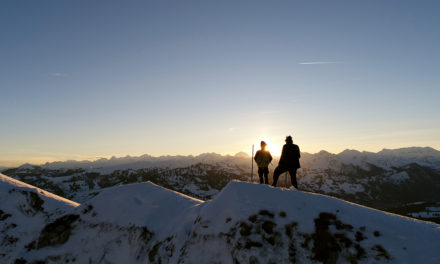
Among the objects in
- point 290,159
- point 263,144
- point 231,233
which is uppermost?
point 263,144

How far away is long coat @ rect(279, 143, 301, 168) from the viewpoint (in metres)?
15.8

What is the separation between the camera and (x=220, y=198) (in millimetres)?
13250

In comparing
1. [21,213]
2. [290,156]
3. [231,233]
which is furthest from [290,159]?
[21,213]

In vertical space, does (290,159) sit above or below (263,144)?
below

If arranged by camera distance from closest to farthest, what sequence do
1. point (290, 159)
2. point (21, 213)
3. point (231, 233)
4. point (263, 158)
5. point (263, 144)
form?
point (231, 233) → point (290, 159) → point (263, 158) → point (263, 144) → point (21, 213)

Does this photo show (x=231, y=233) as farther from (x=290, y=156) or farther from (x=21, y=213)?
(x=21, y=213)

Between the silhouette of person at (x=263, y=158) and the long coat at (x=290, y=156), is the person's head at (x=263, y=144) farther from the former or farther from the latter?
the long coat at (x=290, y=156)

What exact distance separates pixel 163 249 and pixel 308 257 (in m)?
7.11

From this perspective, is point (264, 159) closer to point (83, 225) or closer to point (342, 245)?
point (342, 245)

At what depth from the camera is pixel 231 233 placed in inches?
429

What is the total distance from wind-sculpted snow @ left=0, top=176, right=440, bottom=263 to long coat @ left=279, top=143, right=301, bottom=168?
3.19 metres

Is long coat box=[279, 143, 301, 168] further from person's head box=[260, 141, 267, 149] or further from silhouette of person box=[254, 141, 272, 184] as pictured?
person's head box=[260, 141, 267, 149]

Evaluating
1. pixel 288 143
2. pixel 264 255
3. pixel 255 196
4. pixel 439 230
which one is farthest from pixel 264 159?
pixel 439 230

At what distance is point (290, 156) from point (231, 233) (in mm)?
7071
